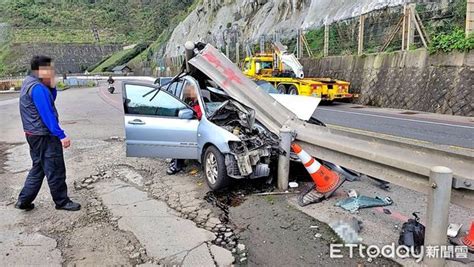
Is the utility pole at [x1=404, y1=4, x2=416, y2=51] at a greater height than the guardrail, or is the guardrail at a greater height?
the utility pole at [x1=404, y1=4, x2=416, y2=51]

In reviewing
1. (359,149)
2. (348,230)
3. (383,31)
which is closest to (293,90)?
(383,31)

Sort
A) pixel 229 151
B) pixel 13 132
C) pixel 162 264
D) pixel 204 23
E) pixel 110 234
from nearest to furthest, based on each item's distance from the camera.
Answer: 1. pixel 162 264
2. pixel 110 234
3. pixel 229 151
4. pixel 13 132
5. pixel 204 23

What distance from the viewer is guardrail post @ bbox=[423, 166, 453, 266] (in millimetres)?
2914

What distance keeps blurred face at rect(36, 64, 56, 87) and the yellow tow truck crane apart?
38.2 ft

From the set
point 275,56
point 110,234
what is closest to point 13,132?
point 110,234

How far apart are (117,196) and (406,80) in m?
14.0

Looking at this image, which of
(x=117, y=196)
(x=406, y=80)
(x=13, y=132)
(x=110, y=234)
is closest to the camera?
(x=110, y=234)

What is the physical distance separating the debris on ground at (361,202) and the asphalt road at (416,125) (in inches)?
175

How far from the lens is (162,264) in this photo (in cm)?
339

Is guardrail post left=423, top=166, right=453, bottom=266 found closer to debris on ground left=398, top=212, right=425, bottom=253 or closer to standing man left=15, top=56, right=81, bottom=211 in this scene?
debris on ground left=398, top=212, right=425, bottom=253

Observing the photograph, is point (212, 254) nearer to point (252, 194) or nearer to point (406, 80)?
point (252, 194)

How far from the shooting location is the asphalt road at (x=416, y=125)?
8734 millimetres

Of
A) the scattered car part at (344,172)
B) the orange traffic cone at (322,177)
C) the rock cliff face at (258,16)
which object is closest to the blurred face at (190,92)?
the orange traffic cone at (322,177)

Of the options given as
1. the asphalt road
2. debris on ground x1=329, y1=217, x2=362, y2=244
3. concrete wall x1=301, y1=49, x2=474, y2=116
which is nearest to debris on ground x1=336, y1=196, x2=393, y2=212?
debris on ground x1=329, y1=217, x2=362, y2=244
